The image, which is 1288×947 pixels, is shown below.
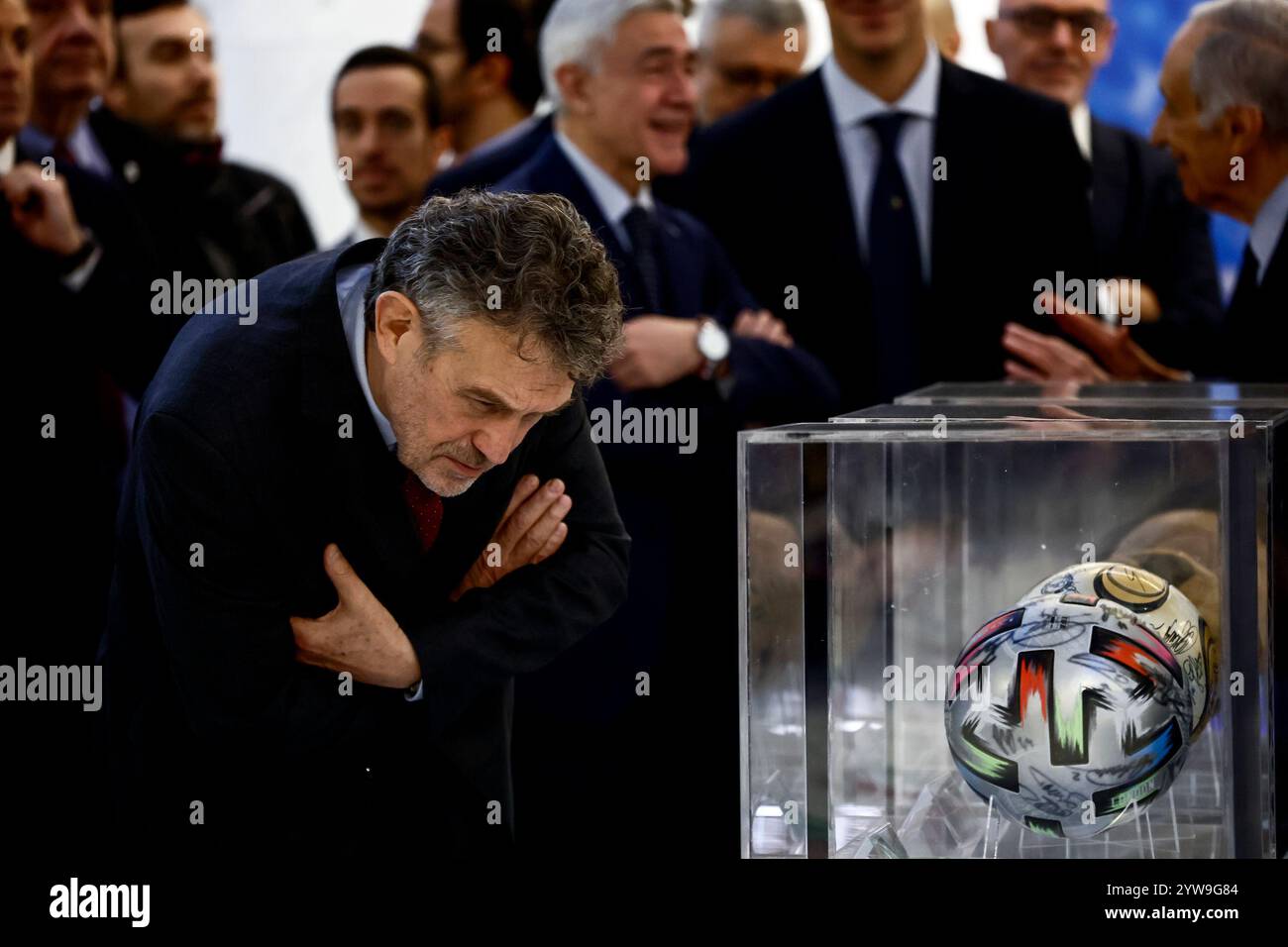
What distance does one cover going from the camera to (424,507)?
248 cm

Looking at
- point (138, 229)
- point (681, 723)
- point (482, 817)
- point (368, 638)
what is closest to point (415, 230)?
point (368, 638)

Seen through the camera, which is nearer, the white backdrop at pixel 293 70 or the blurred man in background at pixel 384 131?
the blurred man in background at pixel 384 131

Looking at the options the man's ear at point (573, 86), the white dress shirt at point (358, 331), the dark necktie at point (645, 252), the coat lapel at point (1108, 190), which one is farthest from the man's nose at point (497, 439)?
the coat lapel at point (1108, 190)

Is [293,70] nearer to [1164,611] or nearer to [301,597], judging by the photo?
[301,597]

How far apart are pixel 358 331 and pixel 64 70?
2069 mm

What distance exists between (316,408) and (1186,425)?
118 cm

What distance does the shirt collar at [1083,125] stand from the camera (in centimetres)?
389

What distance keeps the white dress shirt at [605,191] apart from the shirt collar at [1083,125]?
104 centimetres

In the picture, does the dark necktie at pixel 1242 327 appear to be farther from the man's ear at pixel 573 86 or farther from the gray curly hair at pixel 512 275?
the gray curly hair at pixel 512 275

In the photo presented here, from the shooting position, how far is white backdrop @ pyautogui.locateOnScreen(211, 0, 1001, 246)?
15.9 feet

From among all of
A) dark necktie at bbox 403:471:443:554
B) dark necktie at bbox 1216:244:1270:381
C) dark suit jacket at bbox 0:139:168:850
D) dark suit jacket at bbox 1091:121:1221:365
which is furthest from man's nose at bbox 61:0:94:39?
dark necktie at bbox 1216:244:1270:381

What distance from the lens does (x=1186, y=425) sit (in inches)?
94.2
